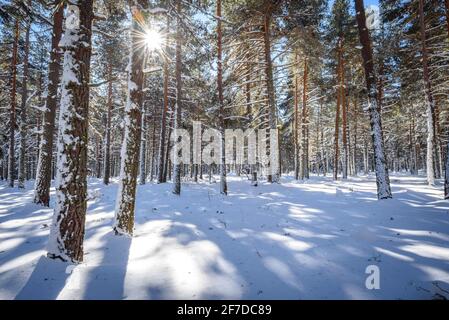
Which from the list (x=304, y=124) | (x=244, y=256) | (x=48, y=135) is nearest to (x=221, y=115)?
(x=48, y=135)

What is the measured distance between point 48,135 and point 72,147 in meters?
7.12

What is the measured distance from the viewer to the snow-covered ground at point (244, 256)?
3436 millimetres

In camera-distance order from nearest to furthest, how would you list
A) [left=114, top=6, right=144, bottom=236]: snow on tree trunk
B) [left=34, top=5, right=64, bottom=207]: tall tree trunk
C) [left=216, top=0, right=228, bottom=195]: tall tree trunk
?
[left=114, top=6, right=144, bottom=236]: snow on tree trunk
[left=34, top=5, right=64, bottom=207]: tall tree trunk
[left=216, top=0, right=228, bottom=195]: tall tree trunk

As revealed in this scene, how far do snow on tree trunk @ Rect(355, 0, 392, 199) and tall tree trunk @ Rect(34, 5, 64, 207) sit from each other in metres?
12.1

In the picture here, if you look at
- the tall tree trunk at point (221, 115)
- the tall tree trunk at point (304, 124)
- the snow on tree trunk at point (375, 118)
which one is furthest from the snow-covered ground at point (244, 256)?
the tall tree trunk at point (304, 124)

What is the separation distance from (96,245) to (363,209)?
309 inches

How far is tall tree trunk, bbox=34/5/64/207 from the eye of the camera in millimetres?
10023

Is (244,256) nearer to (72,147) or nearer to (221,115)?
(72,147)

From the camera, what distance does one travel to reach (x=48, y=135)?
33.1 feet

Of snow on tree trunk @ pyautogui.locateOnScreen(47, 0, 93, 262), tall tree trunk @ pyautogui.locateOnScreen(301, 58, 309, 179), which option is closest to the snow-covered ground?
snow on tree trunk @ pyautogui.locateOnScreen(47, 0, 93, 262)

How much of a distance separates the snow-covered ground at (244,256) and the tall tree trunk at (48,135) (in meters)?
1.92

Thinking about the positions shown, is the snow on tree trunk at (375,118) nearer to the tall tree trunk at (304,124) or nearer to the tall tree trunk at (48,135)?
the tall tree trunk at (304,124)
